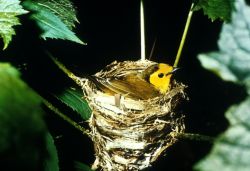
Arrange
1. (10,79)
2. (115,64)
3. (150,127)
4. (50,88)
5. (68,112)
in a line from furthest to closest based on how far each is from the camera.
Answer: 1. (115,64)
2. (68,112)
3. (50,88)
4. (150,127)
5. (10,79)

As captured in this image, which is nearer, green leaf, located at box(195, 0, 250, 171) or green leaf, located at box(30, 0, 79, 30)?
green leaf, located at box(195, 0, 250, 171)

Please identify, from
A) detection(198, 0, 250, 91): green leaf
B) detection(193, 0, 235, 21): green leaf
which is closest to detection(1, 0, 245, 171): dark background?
detection(193, 0, 235, 21): green leaf

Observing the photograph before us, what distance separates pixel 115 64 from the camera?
2543mm

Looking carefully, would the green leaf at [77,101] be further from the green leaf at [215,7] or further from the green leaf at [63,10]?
the green leaf at [215,7]

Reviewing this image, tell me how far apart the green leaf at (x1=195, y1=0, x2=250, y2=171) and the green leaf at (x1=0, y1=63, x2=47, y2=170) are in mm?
274

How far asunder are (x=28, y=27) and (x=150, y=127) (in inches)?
31.4

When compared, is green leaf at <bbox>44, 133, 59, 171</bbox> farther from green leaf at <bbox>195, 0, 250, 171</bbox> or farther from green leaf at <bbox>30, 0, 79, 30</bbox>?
green leaf at <bbox>195, 0, 250, 171</bbox>

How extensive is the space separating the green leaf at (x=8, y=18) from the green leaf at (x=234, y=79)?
95 cm

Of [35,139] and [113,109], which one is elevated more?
[35,139]

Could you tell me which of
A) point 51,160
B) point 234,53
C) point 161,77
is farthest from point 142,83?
point 234,53

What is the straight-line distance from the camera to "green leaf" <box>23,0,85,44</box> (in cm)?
165

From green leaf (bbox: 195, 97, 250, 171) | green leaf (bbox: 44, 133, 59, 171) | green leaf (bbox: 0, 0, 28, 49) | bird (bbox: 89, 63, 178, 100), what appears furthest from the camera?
bird (bbox: 89, 63, 178, 100)

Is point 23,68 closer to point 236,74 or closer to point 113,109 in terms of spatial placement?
point 113,109

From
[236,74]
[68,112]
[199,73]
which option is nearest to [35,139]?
[236,74]
